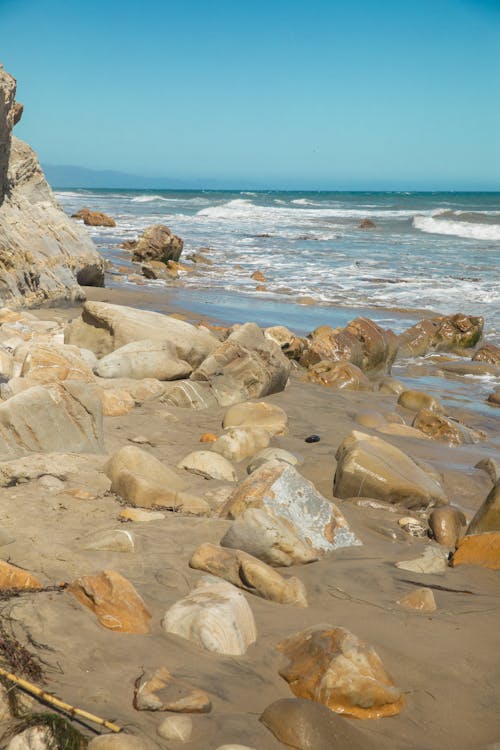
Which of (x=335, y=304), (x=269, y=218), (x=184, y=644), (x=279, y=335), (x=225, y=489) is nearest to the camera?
(x=184, y=644)

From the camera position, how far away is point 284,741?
2.18m

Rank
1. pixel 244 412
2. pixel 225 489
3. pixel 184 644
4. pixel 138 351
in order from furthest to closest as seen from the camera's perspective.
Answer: pixel 138 351, pixel 244 412, pixel 225 489, pixel 184 644

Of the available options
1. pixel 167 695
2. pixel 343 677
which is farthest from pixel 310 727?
pixel 167 695

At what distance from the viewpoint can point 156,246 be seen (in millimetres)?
18234

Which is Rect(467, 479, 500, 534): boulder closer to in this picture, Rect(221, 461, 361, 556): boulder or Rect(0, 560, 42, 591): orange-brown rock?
Rect(221, 461, 361, 556): boulder

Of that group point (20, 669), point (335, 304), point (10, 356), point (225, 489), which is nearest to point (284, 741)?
point (20, 669)

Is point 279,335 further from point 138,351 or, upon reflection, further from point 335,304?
point 335,304

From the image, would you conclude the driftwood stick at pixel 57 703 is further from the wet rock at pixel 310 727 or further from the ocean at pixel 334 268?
the ocean at pixel 334 268

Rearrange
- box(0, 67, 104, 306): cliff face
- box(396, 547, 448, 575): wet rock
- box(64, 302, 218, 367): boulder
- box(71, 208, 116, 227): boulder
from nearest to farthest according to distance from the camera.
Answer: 1. box(396, 547, 448, 575): wet rock
2. box(64, 302, 218, 367): boulder
3. box(0, 67, 104, 306): cliff face
4. box(71, 208, 116, 227): boulder

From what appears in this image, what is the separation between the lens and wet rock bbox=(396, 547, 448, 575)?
3869mm

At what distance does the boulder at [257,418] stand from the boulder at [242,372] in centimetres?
66

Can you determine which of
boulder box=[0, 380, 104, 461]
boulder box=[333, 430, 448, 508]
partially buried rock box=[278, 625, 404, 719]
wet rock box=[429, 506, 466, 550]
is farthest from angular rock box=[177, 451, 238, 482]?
partially buried rock box=[278, 625, 404, 719]

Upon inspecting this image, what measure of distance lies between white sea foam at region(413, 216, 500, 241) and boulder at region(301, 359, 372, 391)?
26.0m

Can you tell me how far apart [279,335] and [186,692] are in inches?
289
